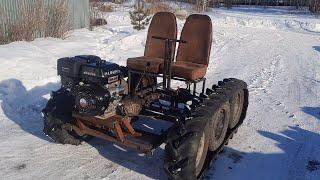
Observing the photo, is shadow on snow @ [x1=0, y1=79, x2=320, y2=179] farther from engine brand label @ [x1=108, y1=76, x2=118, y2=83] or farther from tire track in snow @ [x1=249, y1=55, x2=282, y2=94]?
tire track in snow @ [x1=249, y1=55, x2=282, y2=94]

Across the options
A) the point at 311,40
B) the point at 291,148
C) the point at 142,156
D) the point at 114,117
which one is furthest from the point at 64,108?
the point at 311,40

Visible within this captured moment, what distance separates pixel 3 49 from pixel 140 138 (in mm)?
5894

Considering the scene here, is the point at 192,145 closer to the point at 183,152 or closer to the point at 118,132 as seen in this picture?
the point at 183,152

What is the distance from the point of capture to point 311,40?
634 inches

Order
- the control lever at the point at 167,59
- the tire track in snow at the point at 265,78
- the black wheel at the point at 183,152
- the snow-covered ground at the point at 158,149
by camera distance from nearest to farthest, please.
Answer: the black wheel at the point at 183,152 → the snow-covered ground at the point at 158,149 → the control lever at the point at 167,59 → the tire track in snow at the point at 265,78

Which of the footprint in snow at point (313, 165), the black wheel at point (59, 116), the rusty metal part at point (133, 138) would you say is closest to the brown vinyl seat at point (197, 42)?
the rusty metal part at point (133, 138)

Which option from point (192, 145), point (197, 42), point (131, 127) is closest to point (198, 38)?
point (197, 42)

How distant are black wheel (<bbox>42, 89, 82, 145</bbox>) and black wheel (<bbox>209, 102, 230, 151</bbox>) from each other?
1748 mm

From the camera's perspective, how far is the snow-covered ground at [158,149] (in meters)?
4.85

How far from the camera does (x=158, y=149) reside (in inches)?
211

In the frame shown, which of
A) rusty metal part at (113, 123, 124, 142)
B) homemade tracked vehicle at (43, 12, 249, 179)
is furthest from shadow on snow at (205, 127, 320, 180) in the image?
rusty metal part at (113, 123, 124, 142)

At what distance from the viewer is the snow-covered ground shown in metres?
4.85

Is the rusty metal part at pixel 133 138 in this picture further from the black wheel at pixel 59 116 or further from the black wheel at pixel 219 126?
the black wheel at pixel 219 126

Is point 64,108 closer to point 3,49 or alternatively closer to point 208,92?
point 208,92
